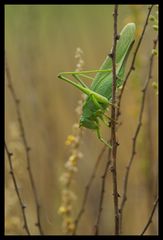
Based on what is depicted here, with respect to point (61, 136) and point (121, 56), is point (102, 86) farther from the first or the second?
point (61, 136)

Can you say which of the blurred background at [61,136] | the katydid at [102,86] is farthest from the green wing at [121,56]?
the blurred background at [61,136]

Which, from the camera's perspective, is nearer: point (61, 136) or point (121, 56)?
point (121, 56)

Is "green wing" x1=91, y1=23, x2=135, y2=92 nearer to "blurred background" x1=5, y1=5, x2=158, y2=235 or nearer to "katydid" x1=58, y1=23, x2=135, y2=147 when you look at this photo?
"katydid" x1=58, y1=23, x2=135, y2=147

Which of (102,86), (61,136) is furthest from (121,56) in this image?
(61,136)

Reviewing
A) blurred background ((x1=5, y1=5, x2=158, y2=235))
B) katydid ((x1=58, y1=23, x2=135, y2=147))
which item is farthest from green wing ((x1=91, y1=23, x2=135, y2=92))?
blurred background ((x1=5, y1=5, x2=158, y2=235))

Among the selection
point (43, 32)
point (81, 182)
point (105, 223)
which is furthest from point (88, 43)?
point (105, 223)

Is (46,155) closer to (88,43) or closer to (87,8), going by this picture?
(88,43)

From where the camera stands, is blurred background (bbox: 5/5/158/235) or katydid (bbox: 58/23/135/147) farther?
blurred background (bbox: 5/5/158/235)

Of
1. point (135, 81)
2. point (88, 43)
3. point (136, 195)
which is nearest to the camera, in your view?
point (135, 81)
